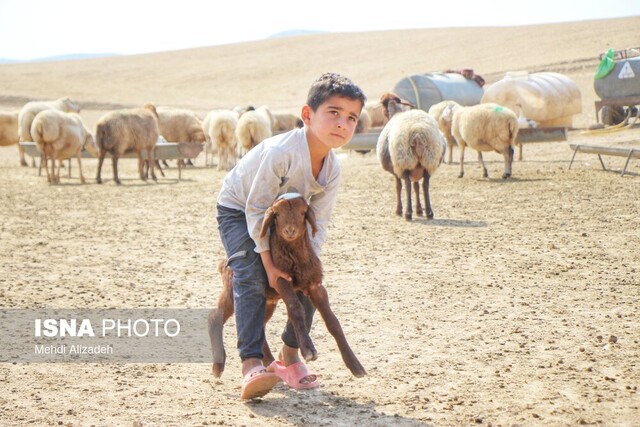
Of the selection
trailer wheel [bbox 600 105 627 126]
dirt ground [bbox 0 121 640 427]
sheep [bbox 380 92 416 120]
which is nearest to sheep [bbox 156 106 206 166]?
dirt ground [bbox 0 121 640 427]

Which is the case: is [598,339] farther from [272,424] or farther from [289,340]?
[272,424]

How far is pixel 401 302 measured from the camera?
6.84 metres

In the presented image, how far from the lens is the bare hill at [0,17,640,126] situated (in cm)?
5266

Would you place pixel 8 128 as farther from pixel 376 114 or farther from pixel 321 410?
pixel 321 410

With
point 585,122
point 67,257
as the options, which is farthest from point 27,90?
point 67,257

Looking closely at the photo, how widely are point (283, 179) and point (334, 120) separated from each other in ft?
1.32

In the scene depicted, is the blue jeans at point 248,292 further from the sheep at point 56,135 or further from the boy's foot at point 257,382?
the sheep at point 56,135

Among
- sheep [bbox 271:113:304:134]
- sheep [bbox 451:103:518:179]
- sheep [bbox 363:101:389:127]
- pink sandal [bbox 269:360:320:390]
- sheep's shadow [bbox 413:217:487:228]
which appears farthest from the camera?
sheep [bbox 363:101:389:127]

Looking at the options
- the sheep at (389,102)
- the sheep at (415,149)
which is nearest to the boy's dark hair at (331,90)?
the sheep at (415,149)

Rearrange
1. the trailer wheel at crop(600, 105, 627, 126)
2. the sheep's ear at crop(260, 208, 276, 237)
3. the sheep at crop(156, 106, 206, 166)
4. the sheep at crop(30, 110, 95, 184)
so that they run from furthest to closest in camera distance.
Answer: the trailer wheel at crop(600, 105, 627, 126) → the sheep at crop(156, 106, 206, 166) → the sheep at crop(30, 110, 95, 184) → the sheep's ear at crop(260, 208, 276, 237)

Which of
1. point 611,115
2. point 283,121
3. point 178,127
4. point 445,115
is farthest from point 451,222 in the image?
point 611,115

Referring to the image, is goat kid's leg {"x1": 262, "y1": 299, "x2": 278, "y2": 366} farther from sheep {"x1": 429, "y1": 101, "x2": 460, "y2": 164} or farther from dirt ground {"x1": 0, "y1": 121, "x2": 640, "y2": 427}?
sheep {"x1": 429, "y1": 101, "x2": 460, "y2": 164}

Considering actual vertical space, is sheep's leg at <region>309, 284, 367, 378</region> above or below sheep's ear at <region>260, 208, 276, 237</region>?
below

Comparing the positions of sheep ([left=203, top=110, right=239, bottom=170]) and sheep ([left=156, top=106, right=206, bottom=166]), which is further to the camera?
sheep ([left=156, top=106, right=206, bottom=166])
